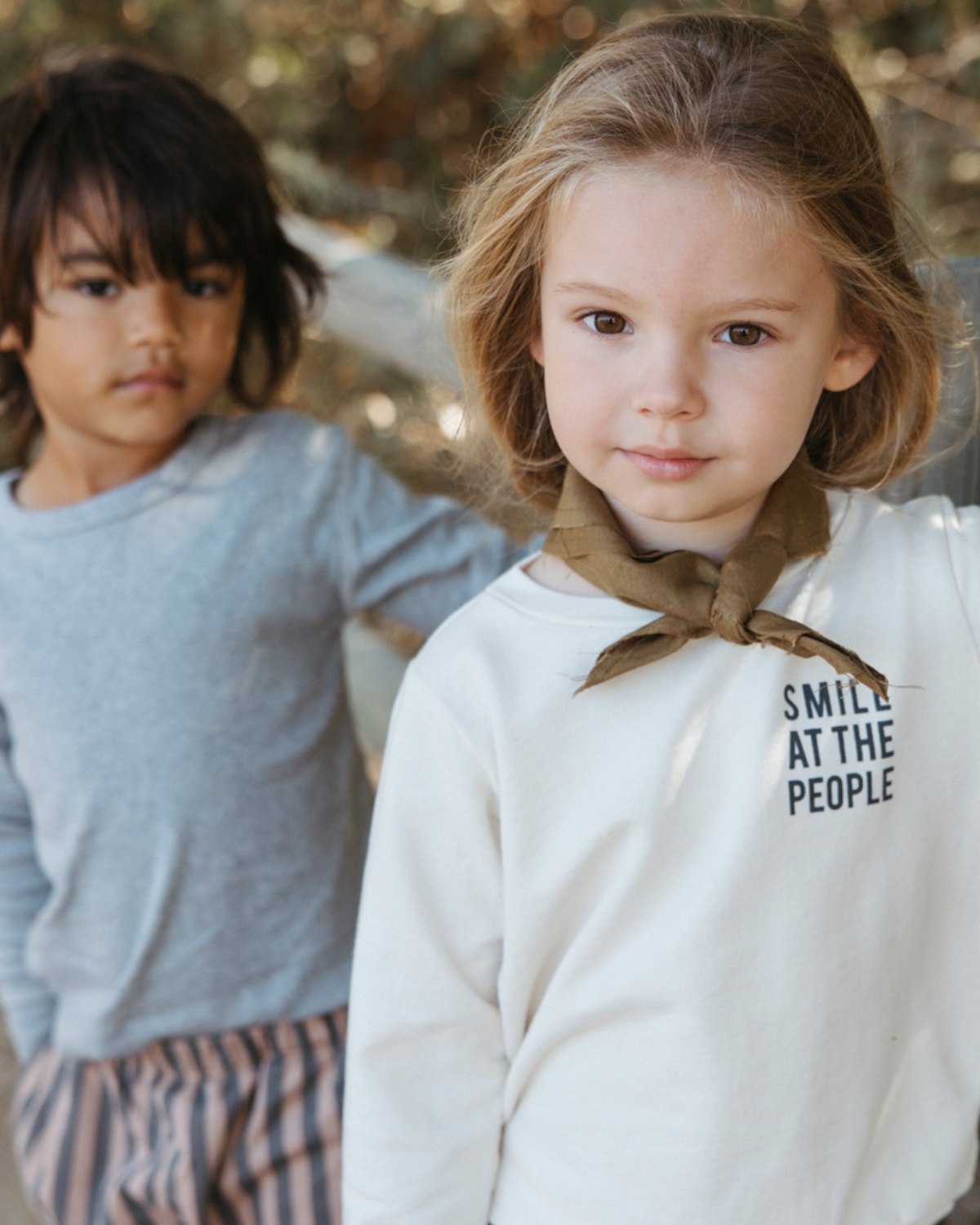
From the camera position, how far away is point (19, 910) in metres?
1.83

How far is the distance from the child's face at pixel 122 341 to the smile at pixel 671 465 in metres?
0.76

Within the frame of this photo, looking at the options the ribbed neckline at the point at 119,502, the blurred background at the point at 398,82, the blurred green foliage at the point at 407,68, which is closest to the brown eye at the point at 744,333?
the ribbed neckline at the point at 119,502

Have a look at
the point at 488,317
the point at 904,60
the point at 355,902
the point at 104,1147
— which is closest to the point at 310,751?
the point at 355,902

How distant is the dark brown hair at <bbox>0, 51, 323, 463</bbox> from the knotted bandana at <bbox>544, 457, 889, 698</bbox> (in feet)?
2.24

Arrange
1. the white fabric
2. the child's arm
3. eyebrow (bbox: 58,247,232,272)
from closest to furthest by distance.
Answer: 1. the white fabric
2. eyebrow (bbox: 58,247,232,272)
3. the child's arm

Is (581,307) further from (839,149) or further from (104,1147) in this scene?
(104,1147)

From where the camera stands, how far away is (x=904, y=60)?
4.28 meters

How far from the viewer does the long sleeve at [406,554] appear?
1.67m

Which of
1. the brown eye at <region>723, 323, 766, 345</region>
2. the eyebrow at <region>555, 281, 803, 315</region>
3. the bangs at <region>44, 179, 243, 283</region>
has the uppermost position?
the bangs at <region>44, 179, 243, 283</region>

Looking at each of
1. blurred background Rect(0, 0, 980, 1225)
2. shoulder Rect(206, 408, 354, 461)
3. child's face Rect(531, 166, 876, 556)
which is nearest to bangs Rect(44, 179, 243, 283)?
shoulder Rect(206, 408, 354, 461)

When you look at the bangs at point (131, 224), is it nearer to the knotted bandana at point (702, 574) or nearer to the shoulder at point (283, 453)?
the shoulder at point (283, 453)

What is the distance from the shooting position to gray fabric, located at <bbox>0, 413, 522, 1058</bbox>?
1669 mm

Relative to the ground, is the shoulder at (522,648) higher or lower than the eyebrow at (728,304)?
lower

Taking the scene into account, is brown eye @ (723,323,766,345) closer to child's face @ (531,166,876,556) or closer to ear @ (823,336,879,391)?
child's face @ (531,166,876,556)
